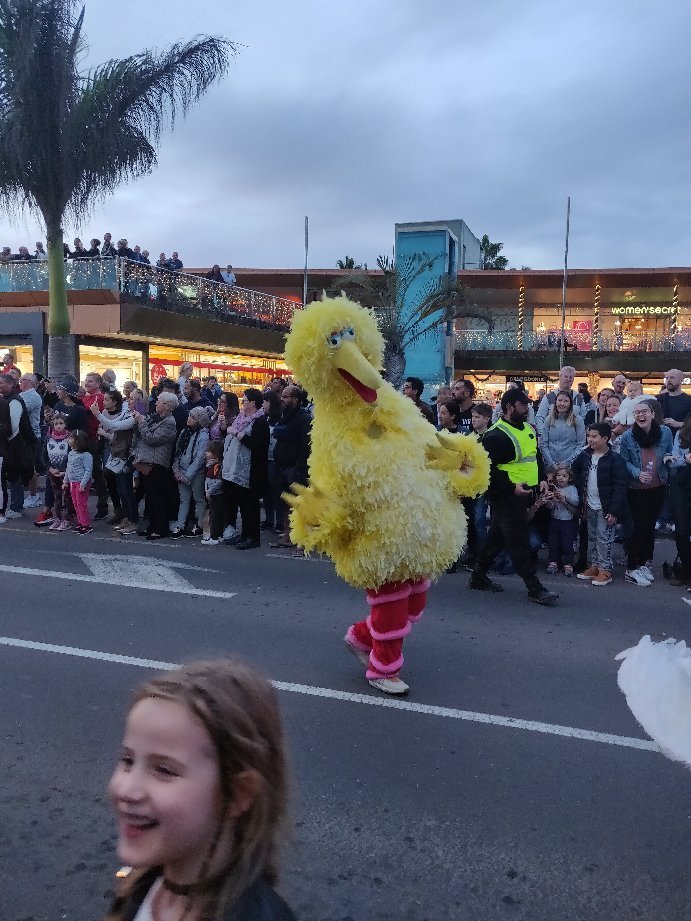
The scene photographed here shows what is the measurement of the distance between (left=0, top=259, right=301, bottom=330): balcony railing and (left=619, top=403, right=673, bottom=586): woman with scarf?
11343mm

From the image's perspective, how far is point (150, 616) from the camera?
588 cm

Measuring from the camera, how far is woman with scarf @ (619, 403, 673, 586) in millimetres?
7570

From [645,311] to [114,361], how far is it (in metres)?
22.7

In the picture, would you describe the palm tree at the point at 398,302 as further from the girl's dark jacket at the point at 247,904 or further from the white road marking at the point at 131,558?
the girl's dark jacket at the point at 247,904

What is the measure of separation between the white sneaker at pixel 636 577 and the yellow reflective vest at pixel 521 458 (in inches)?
64.9

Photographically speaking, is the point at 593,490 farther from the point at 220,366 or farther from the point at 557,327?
the point at 557,327

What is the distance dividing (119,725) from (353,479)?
1.72m

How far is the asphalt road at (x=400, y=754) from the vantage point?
2686 mm

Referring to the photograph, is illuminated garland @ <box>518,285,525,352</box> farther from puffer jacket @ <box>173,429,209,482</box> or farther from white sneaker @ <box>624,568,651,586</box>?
white sneaker @ <box>624,568,651,586</box>

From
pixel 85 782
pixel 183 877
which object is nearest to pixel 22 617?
pixel 85 782

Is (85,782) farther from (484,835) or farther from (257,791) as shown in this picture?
(257,791)

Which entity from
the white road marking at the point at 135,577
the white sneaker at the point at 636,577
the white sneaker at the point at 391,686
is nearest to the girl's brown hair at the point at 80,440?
the white road marking at the point at 135,577

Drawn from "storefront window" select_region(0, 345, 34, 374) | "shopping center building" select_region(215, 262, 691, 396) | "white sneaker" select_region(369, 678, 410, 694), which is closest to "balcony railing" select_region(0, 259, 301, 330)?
"storefront window" select_region(0, 345, 34, 374)

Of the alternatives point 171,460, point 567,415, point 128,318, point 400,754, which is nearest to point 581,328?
point 128,318
